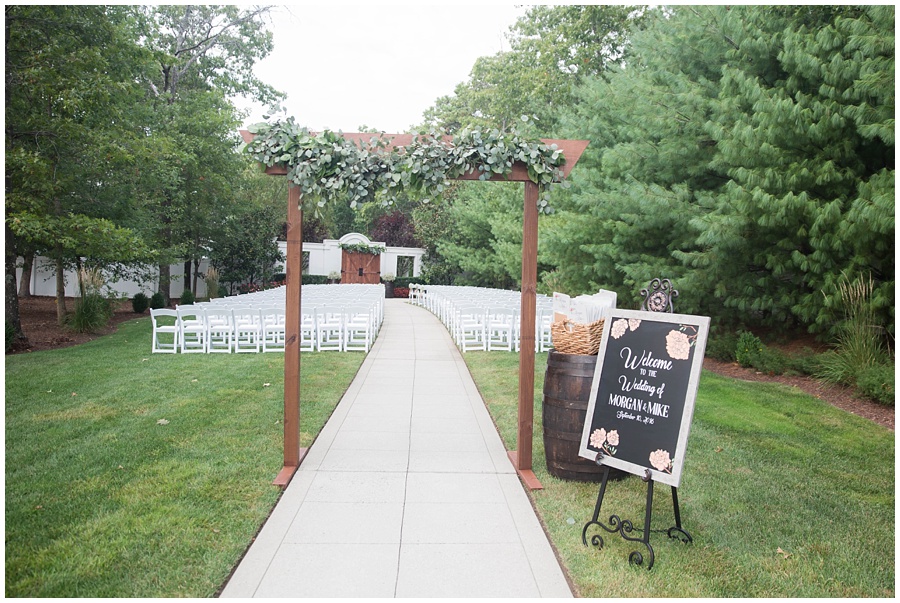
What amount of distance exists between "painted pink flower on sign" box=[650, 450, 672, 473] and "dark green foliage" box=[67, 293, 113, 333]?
50.2 ft

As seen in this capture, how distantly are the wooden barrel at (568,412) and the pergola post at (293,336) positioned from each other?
2094mm

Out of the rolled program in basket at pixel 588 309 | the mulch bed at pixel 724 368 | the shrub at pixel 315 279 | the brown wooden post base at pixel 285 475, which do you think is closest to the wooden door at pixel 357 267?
the shrub at pixel 315 279

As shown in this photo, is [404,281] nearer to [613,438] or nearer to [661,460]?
[613,438]

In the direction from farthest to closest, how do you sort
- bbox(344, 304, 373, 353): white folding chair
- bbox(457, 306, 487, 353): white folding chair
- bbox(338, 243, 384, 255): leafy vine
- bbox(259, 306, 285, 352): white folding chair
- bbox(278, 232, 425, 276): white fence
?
bbox(278, 232, 425, 276): white fence → bbox(338, 243, 384, 255): leafy vine → bbox(457, 306, 487, 353): white folding chair → bbox(344, 304, 373, 353): white folding chair → bbox(259, 306, 285, 352): white folding chair

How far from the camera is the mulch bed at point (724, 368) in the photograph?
808 cm

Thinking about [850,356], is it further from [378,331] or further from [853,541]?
[378,331]

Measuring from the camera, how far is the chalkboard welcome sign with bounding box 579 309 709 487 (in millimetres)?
3812

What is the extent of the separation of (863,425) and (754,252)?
158 inches

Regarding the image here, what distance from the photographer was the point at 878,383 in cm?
812

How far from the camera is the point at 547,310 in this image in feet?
42.9

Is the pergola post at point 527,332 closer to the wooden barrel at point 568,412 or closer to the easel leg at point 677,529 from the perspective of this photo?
the wooden barrel at point 568,412

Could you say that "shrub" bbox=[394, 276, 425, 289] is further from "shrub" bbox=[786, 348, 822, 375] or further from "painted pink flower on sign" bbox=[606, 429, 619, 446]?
"painted pink flower on sign" bbox=[606, 429, 619, 446]

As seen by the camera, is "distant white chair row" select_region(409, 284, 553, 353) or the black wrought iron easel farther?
"distant white chair row" select_region(409, 284, 553, 353)

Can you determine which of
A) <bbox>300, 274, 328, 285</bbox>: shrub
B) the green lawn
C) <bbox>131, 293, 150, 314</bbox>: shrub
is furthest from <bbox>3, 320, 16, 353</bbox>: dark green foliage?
<bbox>300, 274, 328, 285</bbox>: shrub
